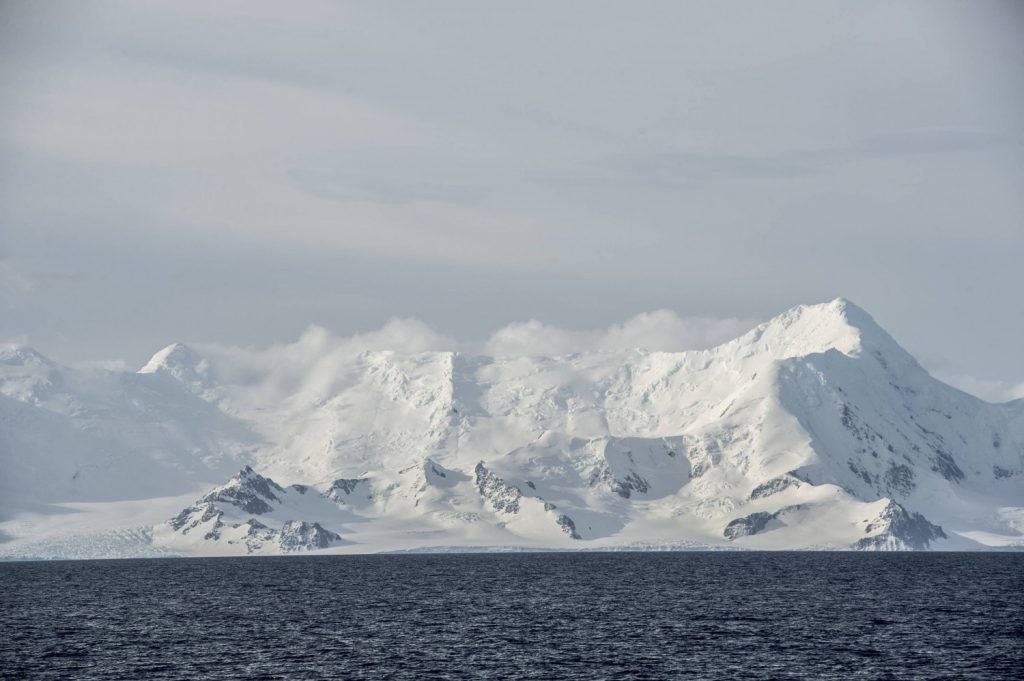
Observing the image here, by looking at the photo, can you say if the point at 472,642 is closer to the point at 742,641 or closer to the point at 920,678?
the point at 742,641

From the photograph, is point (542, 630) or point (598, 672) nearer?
point (598, 672)

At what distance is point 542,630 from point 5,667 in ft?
227

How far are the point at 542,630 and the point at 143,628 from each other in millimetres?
53081

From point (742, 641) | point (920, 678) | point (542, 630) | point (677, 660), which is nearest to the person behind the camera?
point (920, 678)

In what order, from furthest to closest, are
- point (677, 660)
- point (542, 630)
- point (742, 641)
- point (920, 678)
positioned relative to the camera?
point (542, 630) → point (742, 641) → point (677, 660) → point (920, 678)

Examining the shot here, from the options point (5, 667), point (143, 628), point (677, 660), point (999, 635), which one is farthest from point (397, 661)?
point (999, 635)

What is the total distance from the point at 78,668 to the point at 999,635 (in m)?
109

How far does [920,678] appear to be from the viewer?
461 feet

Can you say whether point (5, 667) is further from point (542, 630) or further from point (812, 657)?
point (812, 657)

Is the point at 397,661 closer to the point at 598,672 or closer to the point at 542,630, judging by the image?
the point at 598,672

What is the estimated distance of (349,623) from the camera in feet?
648

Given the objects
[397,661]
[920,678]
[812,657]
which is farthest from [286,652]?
[920,678]

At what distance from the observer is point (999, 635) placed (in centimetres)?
17750

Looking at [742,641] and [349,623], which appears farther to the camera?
[349,623]
